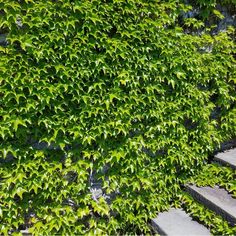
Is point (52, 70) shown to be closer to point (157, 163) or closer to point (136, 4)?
point (136, 4)

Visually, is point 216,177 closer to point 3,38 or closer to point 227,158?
point 227,158

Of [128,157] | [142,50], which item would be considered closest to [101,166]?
[128,157]

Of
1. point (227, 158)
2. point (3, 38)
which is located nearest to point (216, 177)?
point (227, 158)

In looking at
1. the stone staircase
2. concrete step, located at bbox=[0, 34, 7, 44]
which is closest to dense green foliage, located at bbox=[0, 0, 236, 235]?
concrete step, located at bbox=[0, 34, 7, 44]

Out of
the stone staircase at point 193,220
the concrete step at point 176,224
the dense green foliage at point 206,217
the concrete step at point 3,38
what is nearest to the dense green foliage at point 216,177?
the stone staircase at point 193,220

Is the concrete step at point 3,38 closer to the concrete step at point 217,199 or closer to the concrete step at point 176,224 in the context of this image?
the concrete step at point 176,224
